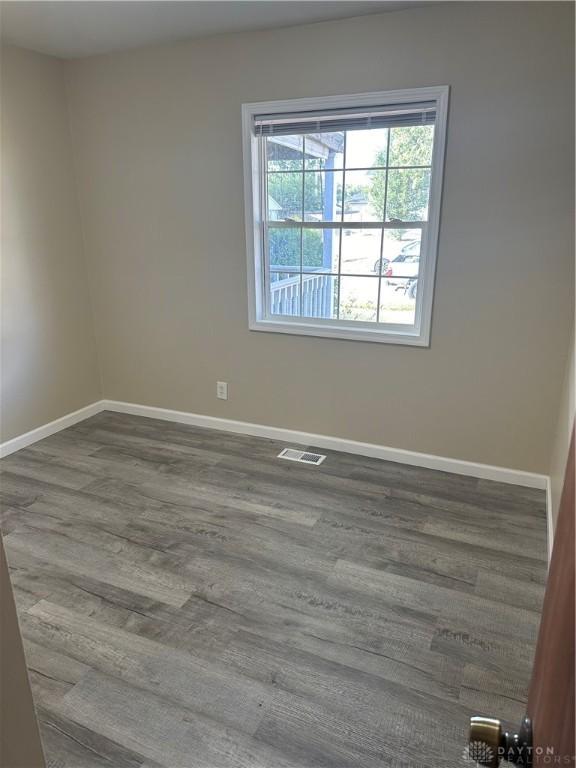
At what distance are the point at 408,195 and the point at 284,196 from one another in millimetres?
778

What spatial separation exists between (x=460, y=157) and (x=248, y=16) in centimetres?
133

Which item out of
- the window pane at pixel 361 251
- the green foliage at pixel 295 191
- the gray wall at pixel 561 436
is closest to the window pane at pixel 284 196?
the green foliage at pixel 295 191

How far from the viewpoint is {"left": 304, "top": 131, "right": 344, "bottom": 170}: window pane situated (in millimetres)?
2891

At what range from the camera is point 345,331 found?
3131mm

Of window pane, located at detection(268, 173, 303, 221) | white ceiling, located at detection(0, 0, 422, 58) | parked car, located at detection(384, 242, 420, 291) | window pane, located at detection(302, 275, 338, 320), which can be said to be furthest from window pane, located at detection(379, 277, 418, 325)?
white ceiling, located at detection(0, 0, 422, 58)

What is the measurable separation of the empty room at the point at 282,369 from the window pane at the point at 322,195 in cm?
1

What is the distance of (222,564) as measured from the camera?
7.45ft

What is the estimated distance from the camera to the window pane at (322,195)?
2961 millimetres

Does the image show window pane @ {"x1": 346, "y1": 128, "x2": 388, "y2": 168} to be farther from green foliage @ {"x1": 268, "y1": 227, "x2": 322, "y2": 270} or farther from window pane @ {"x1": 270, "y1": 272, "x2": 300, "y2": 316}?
window pane @ {"x1": 270, "y1": 272, "x2": 300, "y2": 316}

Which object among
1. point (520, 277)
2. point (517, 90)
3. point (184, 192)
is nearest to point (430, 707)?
point (520, 277)

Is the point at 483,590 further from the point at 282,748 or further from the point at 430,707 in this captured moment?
the point at 282,748

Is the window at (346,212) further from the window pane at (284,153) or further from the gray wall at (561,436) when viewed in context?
the gray wall at (561,436)

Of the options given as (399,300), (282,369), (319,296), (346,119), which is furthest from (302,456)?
(346,119)

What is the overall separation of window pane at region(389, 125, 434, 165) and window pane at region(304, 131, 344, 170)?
1.00ft
